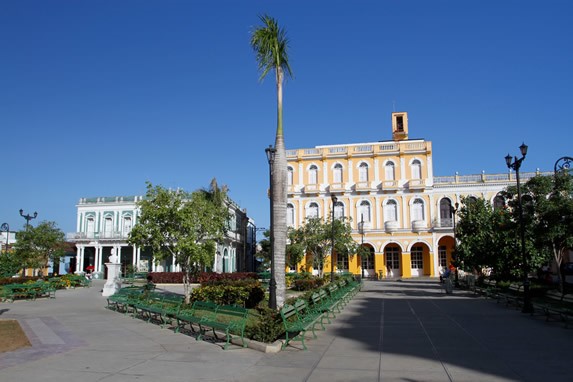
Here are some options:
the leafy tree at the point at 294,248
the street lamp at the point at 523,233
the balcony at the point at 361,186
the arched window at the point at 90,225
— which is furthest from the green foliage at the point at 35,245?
the street lamp at the point at 523,233

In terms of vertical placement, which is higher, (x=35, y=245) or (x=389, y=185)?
(x=389, y=185)

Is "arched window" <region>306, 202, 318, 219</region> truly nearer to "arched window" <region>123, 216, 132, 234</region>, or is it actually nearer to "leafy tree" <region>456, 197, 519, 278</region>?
"arched window" <region>123, 216, 132, 234</region>

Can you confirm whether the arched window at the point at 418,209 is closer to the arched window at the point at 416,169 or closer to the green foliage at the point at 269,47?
the arched window at the point at 416,169

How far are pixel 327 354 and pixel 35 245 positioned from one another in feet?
107

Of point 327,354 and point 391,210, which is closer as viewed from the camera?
point 327,354

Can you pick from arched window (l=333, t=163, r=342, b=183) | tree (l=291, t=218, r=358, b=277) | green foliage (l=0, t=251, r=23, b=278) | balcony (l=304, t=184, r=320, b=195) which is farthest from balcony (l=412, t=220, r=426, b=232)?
green foliage (l=0, t=251, r=23, b=278)

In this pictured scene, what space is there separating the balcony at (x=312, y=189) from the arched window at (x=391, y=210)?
7.19 meters

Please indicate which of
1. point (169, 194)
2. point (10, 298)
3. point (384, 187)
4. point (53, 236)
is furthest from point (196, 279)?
point (384, 187)

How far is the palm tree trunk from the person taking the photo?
1462 cm

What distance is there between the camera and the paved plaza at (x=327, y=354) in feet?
23.7

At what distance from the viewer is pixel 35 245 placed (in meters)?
35.1

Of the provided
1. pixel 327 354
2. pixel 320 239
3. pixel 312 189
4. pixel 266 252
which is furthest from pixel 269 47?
pixel 266 252

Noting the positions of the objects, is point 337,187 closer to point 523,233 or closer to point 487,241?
point 487,241

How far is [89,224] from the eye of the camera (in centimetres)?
5125
